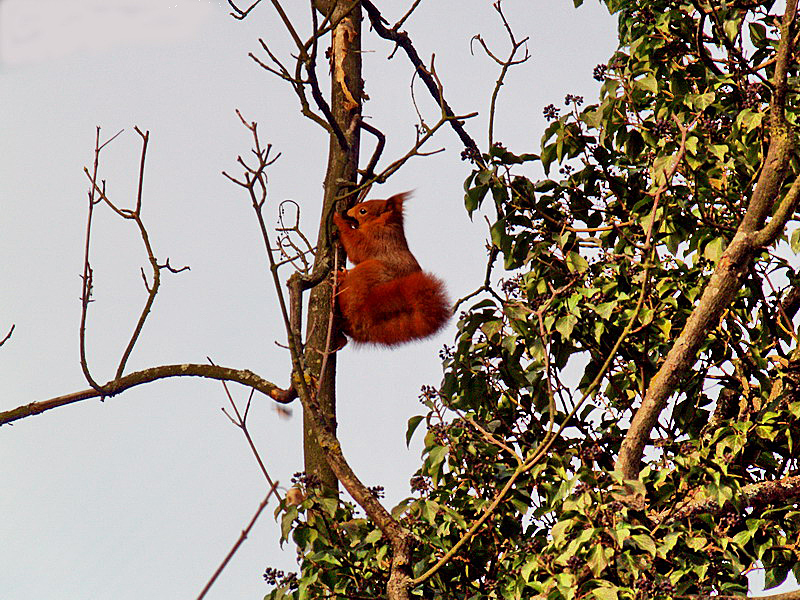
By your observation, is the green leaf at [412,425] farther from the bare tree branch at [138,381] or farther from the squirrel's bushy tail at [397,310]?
the squirrel's bushy tail at [397,310]

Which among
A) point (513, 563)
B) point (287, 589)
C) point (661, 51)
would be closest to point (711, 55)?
point (661, 51)

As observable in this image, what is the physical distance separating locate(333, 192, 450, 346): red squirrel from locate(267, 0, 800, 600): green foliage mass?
0.71m

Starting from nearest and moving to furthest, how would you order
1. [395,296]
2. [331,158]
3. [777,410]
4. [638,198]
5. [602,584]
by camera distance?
1. [602,584]
2. [777,410]
3. [638,198]
4. [331,158]
5. [395,296]

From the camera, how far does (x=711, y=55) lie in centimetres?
323

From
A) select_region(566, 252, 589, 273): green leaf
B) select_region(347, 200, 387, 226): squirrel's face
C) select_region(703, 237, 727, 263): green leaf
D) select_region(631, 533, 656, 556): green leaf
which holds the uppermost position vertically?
select_region(347, 200, 387, 226): squirrel's face

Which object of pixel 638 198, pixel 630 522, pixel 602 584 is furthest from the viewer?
pixel 638 198

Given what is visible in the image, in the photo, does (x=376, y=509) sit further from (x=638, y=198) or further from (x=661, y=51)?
(x=661, y=51)

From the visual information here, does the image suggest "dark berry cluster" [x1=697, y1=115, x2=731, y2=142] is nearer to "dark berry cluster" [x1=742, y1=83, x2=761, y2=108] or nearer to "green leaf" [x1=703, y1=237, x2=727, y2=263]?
"dark berry cluster" [x1=742, y1=83, x2=761, y2=108]

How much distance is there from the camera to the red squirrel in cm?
366

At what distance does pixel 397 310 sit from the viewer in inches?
147

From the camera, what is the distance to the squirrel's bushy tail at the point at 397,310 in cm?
365

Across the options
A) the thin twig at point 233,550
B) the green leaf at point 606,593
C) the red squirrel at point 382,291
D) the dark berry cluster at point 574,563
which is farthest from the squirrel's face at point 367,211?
the thin twig at point 233,550

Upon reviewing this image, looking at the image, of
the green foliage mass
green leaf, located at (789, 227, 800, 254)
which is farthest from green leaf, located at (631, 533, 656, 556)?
green leaf, located at (789, 227, 800, 254)

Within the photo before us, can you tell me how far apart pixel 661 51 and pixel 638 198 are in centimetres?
53
